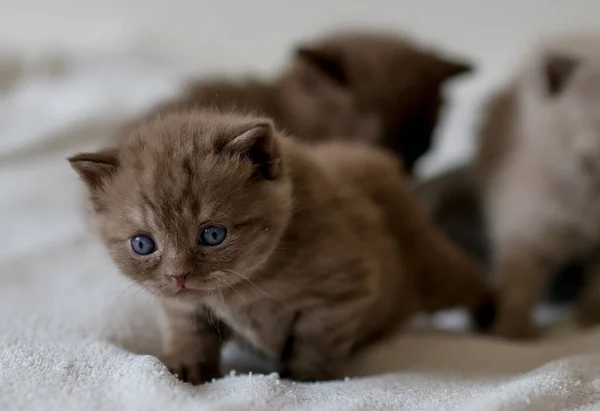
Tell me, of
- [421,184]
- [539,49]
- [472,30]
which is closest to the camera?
[539,49]

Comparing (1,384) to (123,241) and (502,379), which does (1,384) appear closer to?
(123,241)

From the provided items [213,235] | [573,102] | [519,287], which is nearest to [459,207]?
[519,287]

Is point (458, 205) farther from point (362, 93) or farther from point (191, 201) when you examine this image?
point (191, 201)

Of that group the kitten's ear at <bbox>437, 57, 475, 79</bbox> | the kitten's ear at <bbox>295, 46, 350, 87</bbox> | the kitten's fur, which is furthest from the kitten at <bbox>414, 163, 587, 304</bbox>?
the kitten's ear at <bbox>295, 46, 350, 87</bbox>

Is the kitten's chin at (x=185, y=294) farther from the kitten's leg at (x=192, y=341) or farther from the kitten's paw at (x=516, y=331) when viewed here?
the kitten's paw at (x=516, y=331)

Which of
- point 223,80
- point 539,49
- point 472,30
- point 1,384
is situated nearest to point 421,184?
point 539,49
